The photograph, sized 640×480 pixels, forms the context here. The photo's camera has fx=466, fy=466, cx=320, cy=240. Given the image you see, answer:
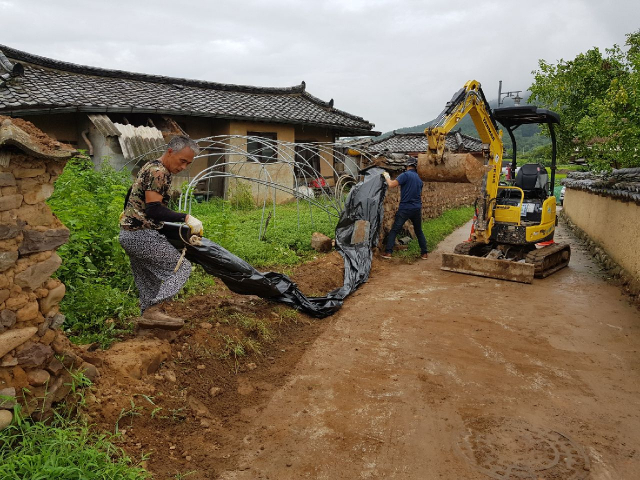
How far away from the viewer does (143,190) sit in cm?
393

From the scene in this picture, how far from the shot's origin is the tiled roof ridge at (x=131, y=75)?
12.1 m

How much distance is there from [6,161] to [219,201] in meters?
11.2

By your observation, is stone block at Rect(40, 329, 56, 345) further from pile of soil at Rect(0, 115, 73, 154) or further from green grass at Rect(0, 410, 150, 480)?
pile of soil at Rect(0, 115, 73, 154)

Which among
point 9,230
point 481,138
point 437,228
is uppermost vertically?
point 481,138

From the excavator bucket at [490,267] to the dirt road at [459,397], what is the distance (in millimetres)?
1047

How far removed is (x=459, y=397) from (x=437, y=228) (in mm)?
9124

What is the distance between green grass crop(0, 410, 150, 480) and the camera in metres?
2.46

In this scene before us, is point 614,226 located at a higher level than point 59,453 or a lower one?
higher

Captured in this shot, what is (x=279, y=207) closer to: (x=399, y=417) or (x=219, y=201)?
(x=219, y=201)

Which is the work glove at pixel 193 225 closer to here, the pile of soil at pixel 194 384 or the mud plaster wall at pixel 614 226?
the pile of soil at pixel 194 384

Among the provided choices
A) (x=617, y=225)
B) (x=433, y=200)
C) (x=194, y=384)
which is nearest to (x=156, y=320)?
(x=194, y=384)

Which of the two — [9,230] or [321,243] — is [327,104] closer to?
[321,243]

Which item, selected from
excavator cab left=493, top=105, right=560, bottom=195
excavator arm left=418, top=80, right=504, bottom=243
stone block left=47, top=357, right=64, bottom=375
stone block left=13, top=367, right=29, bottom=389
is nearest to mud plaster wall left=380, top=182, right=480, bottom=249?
excavator arm left=418, top=80, right=504, bottom=243

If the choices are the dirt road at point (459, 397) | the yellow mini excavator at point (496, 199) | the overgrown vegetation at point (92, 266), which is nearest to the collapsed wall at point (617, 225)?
the yellow mini excavator at point (496, 199)
